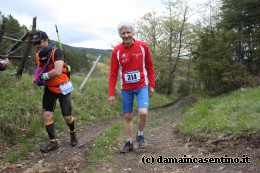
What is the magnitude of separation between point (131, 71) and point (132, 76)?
97 millimetres

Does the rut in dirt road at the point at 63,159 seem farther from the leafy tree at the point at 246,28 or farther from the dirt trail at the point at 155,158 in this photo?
the leafy tree at the point at 246,28

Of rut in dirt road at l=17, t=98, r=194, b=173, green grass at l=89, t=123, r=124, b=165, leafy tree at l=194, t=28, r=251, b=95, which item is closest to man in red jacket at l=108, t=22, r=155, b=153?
green grass at l=89, t=123, r=124, b=165

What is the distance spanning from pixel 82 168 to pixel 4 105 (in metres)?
3.63

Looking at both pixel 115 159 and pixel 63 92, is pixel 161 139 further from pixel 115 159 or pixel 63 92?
pixel 63 92

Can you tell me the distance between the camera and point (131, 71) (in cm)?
523

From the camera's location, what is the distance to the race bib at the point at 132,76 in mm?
5238

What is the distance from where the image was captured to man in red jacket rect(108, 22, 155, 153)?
5184mm

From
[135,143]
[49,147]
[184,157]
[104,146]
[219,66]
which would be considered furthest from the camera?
[219,66]

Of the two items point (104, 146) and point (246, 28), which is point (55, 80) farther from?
point (246, 28)

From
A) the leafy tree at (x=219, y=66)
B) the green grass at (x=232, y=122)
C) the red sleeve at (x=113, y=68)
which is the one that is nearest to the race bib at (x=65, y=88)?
the red sleeve at (x=113, y=68)

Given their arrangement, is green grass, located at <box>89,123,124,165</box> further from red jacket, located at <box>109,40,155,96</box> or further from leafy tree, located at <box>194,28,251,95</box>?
leafy tree, located at <box>194,28,251,95</box>

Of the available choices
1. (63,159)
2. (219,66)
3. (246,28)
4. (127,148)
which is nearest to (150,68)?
(127,148)

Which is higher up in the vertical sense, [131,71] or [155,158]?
[131,71]

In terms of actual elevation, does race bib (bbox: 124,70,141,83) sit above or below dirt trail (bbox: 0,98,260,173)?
above
